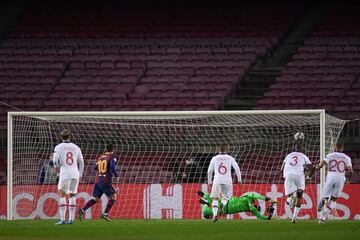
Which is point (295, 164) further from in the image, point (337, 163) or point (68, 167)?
point (68, 167)

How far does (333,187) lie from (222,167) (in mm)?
2457

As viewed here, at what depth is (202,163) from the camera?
27734 mm

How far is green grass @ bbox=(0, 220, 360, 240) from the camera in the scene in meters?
16.7

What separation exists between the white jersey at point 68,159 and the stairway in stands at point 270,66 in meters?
11.5

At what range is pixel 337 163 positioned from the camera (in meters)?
22.7

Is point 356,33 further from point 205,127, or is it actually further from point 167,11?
point 205,127

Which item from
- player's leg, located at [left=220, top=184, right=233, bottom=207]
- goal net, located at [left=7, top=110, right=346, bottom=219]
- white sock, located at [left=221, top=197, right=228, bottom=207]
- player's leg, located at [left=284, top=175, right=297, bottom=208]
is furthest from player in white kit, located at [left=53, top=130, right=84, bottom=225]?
player's leg, located at [left=284, top=175, right=297, bottom=208]

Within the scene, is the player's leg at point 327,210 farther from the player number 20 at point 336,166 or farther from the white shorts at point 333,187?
the player number 20 at point 336,166

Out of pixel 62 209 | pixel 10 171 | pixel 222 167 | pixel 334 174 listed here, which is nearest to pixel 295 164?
pixel 334 174

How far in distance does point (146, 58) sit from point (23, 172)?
9.62m

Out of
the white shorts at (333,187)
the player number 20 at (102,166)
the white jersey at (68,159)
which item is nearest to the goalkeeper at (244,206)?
the white shorts at (333,187)

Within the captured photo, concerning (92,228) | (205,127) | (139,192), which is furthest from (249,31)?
(92,228)

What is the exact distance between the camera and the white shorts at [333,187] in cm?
2277

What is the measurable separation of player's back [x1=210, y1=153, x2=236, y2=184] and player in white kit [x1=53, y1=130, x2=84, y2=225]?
10.5ft
